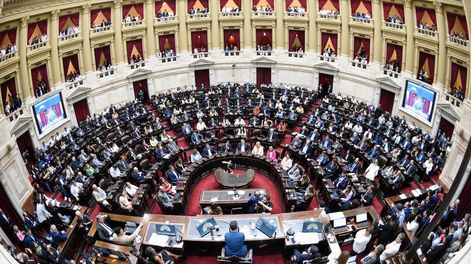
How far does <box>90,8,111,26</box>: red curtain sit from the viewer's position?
24250 millimetres

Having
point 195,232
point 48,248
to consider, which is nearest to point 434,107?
point 195,232

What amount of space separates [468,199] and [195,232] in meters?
10.7

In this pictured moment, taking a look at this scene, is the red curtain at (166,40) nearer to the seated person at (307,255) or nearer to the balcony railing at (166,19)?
the balcony railing at (166,19)

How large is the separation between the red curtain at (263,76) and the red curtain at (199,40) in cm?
477

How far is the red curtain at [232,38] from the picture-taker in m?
28.1

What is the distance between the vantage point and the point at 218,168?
17.5 m

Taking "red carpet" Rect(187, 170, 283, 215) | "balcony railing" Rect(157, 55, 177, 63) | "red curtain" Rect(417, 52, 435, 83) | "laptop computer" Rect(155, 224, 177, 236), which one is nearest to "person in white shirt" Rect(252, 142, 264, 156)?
"red carpet" Rect(187, 170, 283, 215)

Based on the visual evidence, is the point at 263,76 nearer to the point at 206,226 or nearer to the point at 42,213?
the point at 206,226

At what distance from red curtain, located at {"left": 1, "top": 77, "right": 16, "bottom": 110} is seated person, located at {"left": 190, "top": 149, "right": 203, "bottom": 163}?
11037 millimetres

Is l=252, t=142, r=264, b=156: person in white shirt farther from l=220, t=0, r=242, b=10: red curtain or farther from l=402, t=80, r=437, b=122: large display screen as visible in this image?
l=220, t=0, r=242, b=10: red curtain


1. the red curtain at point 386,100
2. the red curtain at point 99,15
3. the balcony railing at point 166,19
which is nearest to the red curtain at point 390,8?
the red curtain at point 386,100

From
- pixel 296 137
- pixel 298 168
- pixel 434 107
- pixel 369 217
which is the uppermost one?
pixel 434 107

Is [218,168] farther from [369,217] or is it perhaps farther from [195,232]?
[369,217]

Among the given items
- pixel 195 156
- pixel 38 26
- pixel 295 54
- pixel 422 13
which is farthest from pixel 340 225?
pixel 38 26
